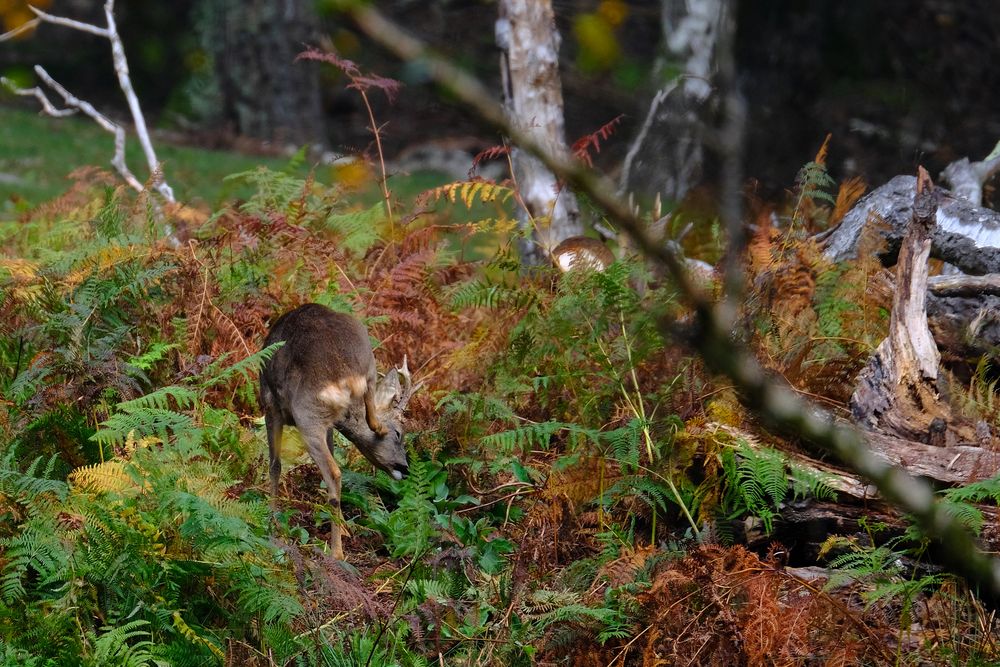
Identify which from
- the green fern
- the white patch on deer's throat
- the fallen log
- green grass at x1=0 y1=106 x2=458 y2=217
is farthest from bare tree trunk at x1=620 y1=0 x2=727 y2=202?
green grass at x1=0 y1=106 x2=458 y2=217

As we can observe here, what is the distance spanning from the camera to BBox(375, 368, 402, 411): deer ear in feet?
19.2

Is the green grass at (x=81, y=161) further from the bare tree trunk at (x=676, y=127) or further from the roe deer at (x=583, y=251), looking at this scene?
the bare tree trunk at (x=676, y=127)

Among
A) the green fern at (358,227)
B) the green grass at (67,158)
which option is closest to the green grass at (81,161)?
the green grass at (67,158)

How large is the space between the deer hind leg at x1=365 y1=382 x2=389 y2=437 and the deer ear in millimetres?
78

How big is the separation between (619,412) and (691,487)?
0.73 meters

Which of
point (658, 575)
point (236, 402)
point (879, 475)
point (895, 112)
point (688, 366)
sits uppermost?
point (895, 112)

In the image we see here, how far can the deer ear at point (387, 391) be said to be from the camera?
586 cm

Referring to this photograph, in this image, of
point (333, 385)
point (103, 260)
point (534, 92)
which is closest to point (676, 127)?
point (333, 385)

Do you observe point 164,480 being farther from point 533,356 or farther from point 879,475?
point 879,475

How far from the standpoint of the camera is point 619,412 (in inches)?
229

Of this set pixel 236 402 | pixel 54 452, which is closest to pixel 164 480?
pixel 54 452

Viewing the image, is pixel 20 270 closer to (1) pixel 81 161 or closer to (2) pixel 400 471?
(2) pixel 400 471

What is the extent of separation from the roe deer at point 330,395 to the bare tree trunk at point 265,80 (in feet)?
64.9

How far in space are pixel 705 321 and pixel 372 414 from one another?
4685 millimetres
